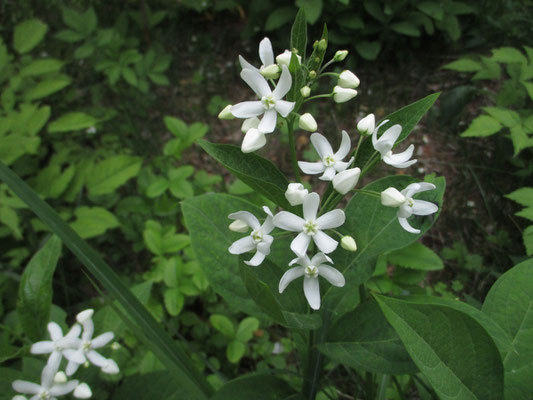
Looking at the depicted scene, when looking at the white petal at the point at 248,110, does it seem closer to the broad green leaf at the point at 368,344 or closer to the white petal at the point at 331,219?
the white petal at the point at 331,219

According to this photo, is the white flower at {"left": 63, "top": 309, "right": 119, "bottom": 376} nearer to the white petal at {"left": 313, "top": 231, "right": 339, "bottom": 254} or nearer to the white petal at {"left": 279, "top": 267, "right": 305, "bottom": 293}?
the white petal at {"left": 279, "top": 267, "right": 305, "bottom": 293}

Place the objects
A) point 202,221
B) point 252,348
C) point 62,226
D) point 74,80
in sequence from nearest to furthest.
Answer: point 62,226
point 202,221
point 252,348
point 74,80

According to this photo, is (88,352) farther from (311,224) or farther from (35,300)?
(311,224)

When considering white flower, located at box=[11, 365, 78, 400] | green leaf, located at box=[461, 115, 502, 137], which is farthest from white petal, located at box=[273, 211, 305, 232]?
green leaf, located at box=[461, 115, 502, 137]

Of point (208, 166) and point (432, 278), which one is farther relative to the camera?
point (208, 166)

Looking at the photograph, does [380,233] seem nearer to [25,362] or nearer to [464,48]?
[25,362]

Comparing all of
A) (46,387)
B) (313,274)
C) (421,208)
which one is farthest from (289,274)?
(46,387)

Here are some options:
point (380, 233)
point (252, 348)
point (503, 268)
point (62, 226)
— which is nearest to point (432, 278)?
point (503, 268)
